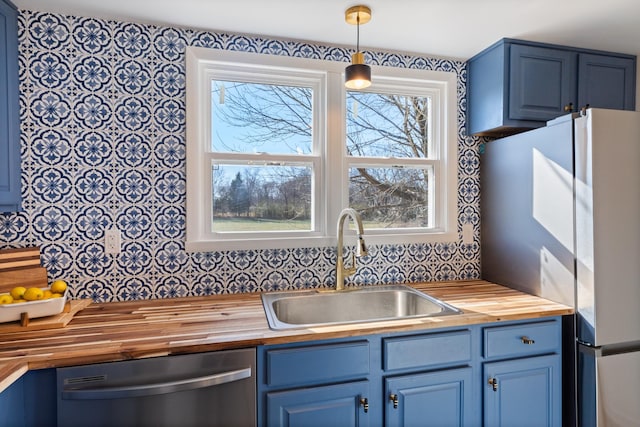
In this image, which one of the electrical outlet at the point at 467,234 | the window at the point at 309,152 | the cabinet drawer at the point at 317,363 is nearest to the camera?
the cabinet drawer at the point at 317,363

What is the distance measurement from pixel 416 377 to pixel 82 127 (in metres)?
1.90

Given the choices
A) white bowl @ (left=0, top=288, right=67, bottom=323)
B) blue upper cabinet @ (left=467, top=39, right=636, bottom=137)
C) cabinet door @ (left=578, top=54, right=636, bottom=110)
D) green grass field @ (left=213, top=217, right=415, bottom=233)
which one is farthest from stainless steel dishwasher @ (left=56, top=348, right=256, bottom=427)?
cabinet door @ (left=578, top=54, right=636, bottom=110)

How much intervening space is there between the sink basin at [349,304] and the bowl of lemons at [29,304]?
844mm

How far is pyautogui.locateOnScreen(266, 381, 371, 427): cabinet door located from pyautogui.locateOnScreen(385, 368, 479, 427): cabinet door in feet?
0.38

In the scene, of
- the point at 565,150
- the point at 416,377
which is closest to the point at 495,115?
the point at 565,150

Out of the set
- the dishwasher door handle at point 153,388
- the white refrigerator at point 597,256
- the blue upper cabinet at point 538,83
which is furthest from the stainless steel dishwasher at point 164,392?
the blue upper cabinet at point 538,83

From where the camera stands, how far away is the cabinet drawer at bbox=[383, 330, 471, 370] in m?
1.40

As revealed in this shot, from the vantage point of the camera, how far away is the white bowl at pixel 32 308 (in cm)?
133

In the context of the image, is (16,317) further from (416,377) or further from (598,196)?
(598,196)

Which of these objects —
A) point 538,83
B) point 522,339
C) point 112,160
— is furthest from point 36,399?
point 538,83

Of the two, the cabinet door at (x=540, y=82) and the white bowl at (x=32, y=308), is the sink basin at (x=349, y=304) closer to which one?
the white bowl at (x=32, y=308)

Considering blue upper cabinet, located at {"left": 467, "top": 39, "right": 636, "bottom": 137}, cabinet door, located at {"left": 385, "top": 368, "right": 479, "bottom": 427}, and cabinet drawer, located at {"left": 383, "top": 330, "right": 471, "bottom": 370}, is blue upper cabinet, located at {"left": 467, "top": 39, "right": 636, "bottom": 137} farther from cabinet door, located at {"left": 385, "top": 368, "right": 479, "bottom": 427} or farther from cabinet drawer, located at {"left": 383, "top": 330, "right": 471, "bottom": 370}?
cabinet door, located at {"left": 385, "top": 368, "right": 479, "bottom": 427}

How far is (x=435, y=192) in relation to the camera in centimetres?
221

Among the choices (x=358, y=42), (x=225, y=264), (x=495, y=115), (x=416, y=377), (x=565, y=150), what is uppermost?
(x=358, y=42)
